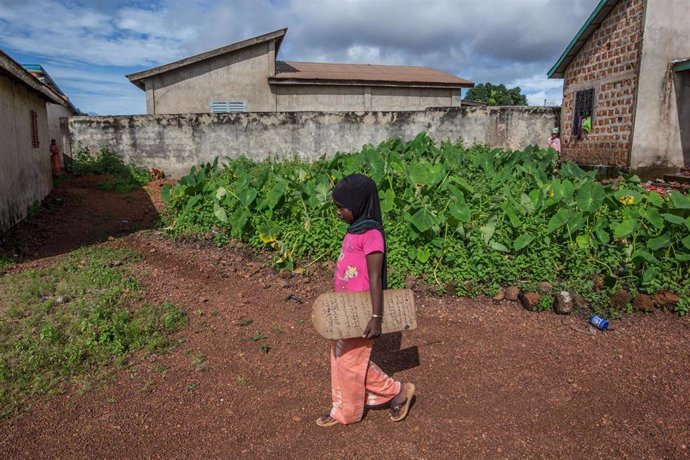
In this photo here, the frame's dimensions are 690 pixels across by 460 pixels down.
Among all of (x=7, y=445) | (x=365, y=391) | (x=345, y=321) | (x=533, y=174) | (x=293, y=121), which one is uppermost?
(x=293, y=121)

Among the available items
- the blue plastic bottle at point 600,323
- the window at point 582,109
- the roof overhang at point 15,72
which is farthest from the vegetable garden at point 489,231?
the window at point 582,109

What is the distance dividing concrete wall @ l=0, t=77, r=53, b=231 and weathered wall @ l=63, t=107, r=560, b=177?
2.50 meters

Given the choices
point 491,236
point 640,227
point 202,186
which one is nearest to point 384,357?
point 491,236

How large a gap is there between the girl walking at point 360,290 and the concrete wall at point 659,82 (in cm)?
979

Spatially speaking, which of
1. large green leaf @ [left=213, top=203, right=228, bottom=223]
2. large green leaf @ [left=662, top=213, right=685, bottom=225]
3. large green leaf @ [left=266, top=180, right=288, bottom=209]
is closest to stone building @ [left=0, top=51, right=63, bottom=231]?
large green leaf @ [left=213, top=203, right=228, bottom=223]

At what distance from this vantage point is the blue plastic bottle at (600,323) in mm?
4410

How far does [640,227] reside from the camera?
515 cm

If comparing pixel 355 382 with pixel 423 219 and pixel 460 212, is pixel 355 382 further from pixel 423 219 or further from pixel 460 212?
pixel 460 212

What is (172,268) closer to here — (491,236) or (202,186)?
(202,186)

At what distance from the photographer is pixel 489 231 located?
5.33m

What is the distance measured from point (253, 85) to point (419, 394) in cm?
1507

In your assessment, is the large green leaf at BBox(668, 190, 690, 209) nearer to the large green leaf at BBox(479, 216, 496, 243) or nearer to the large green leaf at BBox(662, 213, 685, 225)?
the large green leaf at BBox(662, 213, 685, 225)

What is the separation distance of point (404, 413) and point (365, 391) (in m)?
0.29

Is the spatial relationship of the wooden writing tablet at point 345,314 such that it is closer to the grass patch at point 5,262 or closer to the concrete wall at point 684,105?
the grass patch at point 5,262
